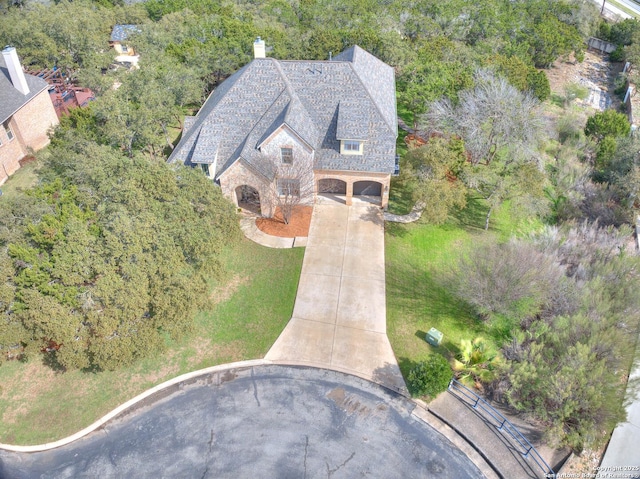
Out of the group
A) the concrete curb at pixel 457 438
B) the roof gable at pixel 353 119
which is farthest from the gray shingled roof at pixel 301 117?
the concrete curb at pixel 457 438

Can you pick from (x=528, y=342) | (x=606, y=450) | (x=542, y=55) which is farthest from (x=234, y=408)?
(x=542, y=55)

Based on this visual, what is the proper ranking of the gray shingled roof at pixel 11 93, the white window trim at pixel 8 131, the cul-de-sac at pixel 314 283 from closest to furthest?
the cul-de-sac at pixel 314 283
the gray shingled roof at pixel 11 93
the white window trim at pixel 8 131

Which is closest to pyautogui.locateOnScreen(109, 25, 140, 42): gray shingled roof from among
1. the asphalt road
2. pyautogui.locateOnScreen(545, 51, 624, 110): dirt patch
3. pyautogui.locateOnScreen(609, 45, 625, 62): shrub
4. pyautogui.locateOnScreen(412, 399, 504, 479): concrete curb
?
the asphalt road

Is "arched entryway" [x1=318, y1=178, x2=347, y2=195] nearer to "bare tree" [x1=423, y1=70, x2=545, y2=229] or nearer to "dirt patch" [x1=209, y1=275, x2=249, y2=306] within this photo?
"bare tree" [x1=423, y1=70, x2=545, y2=229]

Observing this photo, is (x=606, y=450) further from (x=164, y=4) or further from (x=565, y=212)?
(x=164, y=4)

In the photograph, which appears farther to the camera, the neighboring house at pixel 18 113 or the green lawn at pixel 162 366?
the neighboring house at pixel 18 113

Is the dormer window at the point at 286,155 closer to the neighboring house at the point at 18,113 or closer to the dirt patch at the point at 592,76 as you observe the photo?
the neighboring house at the point at 18,113

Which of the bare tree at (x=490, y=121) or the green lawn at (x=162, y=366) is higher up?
the bare tree at (x=490, y=121)
